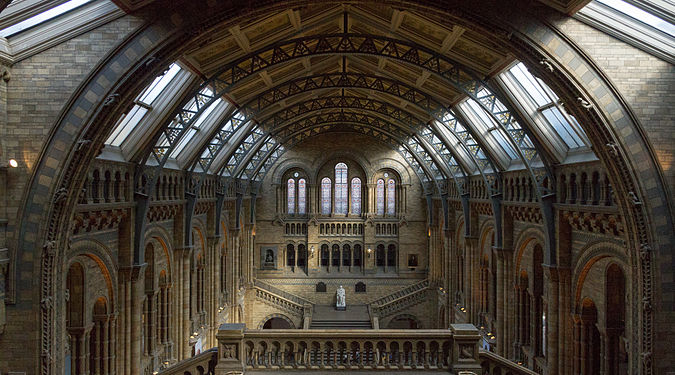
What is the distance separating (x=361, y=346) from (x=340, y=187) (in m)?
33.3

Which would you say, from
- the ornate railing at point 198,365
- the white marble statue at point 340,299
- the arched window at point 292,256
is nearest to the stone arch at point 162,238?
the ornate railing at point 198,365

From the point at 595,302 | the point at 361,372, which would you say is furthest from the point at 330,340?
the point at 595,302

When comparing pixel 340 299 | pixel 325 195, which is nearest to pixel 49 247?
pixel 340 299

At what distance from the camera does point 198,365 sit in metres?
12.4

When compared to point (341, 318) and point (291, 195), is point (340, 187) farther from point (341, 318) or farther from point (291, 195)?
point (341, 318)

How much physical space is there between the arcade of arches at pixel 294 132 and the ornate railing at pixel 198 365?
258cm

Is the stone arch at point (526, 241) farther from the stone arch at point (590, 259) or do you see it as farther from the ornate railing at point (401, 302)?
the ornate railing at point (401, 302)

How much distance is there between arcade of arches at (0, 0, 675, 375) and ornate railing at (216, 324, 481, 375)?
2.30 meters

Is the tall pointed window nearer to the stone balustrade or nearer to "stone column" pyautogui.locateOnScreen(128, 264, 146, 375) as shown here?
"stone column" pyautogui.locateOnScreen(128, 264, 146, 375)

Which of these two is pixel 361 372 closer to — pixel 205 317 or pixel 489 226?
pixel 489 226

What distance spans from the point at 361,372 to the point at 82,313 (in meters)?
8.78

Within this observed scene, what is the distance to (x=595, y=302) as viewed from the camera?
16.2 metres

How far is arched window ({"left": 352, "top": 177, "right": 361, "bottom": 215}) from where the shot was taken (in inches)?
1809

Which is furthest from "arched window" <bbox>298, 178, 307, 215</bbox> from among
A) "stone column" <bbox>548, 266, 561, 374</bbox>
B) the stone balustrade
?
the stone balustrade
